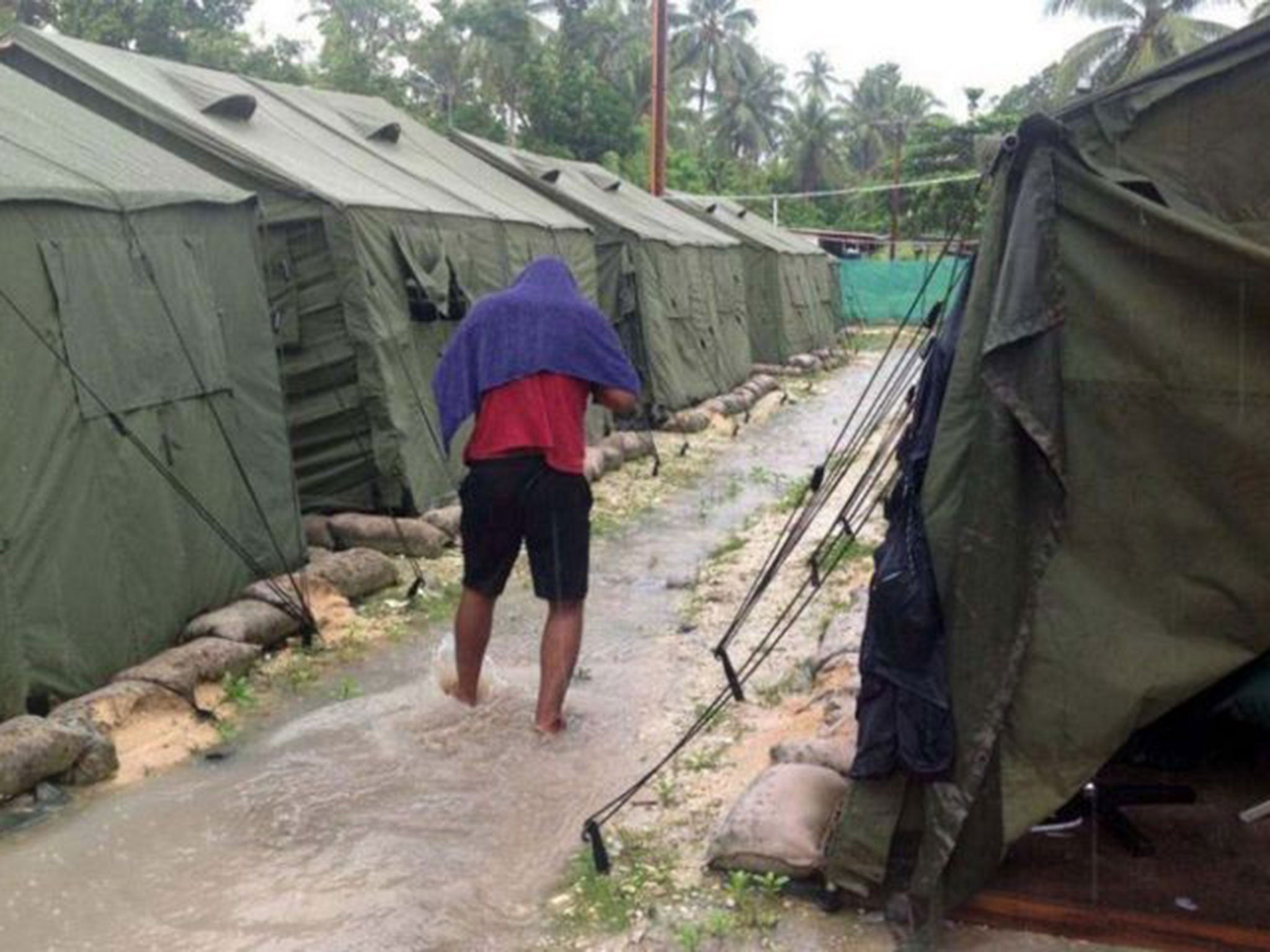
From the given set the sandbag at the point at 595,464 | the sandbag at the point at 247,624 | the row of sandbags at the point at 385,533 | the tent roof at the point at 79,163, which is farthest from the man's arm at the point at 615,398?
the sandbag at the point at 595,464

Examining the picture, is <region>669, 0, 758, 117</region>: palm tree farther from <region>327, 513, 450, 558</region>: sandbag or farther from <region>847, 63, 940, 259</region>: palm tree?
<region>327, 513, 450, 558</region>: sandbag

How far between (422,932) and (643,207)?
14.7 meters

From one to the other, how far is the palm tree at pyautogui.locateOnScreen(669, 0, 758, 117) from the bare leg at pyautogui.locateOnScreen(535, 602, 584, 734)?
51713mm

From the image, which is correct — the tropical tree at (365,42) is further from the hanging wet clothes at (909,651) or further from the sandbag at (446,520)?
the hanging wet clothes at (909,651)

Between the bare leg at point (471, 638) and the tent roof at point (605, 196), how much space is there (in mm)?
9641

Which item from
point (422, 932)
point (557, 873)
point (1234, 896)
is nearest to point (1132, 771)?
point (1234, 896)

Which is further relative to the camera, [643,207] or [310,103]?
[643,207]

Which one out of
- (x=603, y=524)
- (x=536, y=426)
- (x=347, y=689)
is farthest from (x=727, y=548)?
(x=536, y=426)

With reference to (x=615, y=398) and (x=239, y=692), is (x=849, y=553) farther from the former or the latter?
(x=239, y=692)

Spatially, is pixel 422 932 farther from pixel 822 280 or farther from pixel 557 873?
pixel 822 280

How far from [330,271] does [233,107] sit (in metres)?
1.61

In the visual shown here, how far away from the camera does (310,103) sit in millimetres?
11094

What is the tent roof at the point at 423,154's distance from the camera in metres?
10.9

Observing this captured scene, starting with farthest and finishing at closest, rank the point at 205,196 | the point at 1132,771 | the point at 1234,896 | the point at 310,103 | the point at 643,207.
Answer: the point at 643,207
the point at 310,103
the point at 205,196
the point at 1132,771
the point at 1234,896
